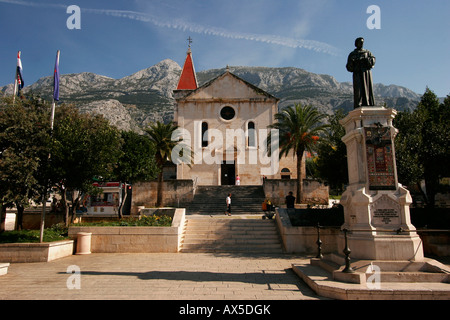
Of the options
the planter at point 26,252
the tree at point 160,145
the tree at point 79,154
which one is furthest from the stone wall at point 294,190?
the planter at point 26,252

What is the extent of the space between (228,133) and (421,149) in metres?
19.1

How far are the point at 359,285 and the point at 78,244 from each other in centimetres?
1097

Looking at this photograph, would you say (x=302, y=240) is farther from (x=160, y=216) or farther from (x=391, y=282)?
(x=160, y=216)

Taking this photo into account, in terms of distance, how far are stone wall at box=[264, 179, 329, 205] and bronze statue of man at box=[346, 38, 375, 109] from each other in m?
15.5

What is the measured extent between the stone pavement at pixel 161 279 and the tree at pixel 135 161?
9717 mm

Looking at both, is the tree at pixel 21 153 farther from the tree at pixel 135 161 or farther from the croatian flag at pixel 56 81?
the tree at pixel 135 161

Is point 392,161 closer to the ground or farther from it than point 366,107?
closer to the ground

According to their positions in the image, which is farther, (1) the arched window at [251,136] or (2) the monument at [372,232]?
(1) the arched window at [251,136]

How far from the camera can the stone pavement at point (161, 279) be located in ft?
19.4

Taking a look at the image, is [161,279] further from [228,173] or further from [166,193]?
[228,173]

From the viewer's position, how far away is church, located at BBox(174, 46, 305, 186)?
29859mm

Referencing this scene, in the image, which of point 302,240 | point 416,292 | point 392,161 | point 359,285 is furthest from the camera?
point 302,240
